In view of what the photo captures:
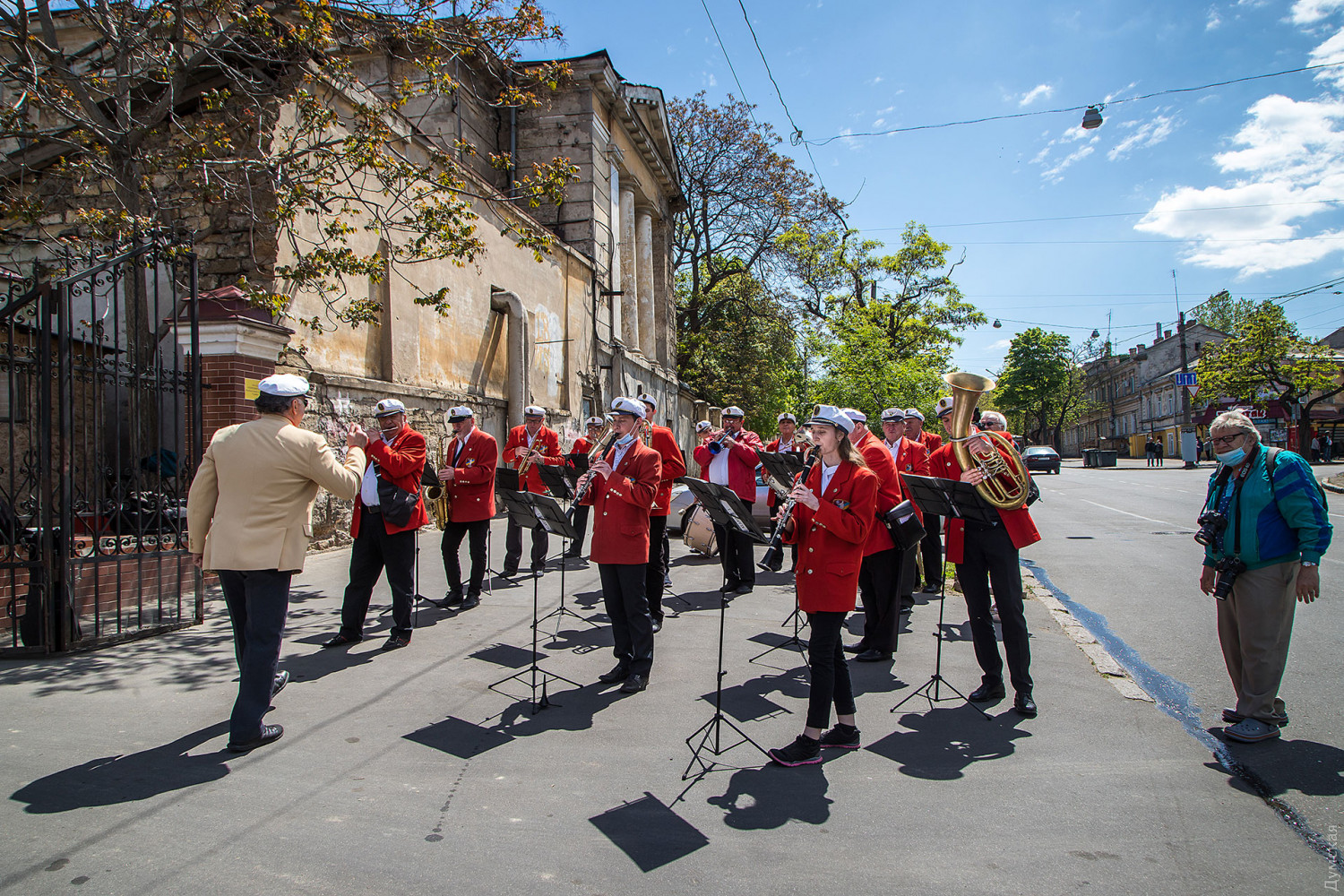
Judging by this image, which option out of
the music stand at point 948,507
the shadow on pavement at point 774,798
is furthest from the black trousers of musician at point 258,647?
the music stand at point 948,507

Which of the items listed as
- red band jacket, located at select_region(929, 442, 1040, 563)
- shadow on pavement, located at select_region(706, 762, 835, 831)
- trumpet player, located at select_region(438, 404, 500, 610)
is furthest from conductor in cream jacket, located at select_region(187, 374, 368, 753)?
red band jacket, located at select_region(929, 442, 1040, 563)

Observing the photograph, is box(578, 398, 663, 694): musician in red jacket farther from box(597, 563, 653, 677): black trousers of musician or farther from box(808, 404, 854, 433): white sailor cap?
box(808, 404, 854, 433): white sailor cap

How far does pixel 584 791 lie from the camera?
3.94 metres

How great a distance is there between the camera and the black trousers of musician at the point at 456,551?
7996mm

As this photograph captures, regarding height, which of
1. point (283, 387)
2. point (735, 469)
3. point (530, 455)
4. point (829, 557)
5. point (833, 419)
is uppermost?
point (283, 387)

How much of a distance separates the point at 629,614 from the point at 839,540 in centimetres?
182

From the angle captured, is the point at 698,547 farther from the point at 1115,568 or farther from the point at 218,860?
the point at 218,860

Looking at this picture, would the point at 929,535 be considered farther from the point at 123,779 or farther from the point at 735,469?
the point at 123,779

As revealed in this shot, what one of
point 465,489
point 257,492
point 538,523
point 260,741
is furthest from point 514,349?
point 260,741

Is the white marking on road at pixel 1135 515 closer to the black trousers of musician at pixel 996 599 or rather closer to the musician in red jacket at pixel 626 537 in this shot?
the black trousers of musician at pixel 996 599

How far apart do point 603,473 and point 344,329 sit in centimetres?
794

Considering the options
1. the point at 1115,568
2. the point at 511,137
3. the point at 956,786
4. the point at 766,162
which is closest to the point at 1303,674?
the point at 956,786

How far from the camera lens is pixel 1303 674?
5.85 meters

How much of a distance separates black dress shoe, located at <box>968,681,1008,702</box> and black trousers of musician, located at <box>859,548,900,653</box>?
3.16ft
